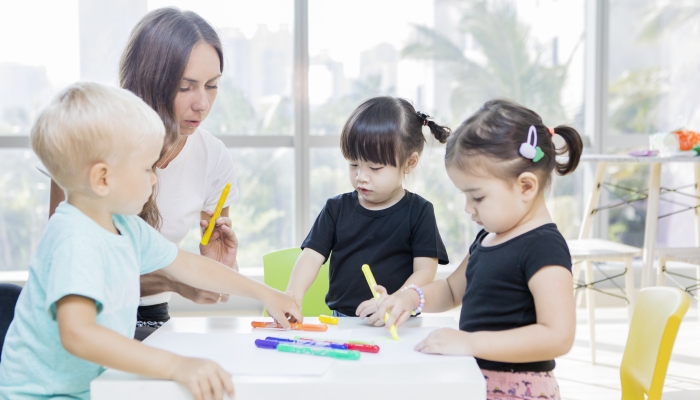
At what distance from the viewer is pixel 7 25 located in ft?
11.7

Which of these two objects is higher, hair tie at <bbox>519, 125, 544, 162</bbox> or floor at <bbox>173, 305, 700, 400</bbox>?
hair tie at <bbox>519, 125, 544, 162</bbox>

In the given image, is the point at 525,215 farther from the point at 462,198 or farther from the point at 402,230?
the point at 462,198

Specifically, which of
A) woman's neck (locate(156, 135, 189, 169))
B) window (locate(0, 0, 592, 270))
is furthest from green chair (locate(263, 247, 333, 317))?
window (locate(0, 0, 592, 270))

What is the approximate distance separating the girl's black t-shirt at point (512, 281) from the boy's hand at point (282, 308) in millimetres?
303

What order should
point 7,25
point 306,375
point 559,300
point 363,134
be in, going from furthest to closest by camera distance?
point 7,25, point 363,134, point 559,300, point 306,375

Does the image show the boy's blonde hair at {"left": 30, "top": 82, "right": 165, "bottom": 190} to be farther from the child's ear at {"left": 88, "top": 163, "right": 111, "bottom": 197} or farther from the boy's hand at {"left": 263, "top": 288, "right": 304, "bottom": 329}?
the boy's hand at {"left": 263, "top": 288, "right": 304, "bottom": 329}

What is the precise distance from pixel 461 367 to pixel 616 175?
329cm

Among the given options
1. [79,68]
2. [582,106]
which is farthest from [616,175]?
[79,68]

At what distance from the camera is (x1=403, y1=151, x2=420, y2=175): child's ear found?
5.18 feet

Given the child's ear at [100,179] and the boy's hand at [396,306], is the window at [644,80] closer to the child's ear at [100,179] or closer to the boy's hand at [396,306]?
the boy's hand at [396,306]

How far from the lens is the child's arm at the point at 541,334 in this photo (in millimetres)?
1028

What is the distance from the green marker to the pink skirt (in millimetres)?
315

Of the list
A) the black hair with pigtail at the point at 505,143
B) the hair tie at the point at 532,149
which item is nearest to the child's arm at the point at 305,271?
the black hair with pigtail at the point at 505,143

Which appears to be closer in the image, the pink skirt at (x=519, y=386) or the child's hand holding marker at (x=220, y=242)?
the pink skirt at (x=519, y=386)
